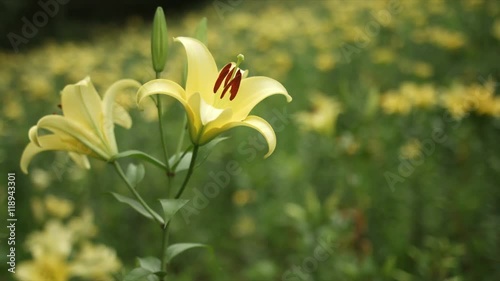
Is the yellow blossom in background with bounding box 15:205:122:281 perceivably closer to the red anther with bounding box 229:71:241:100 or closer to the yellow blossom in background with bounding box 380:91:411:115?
the red anther with bounding box 229:71:241:100

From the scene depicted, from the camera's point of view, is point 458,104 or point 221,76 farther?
point 458,104

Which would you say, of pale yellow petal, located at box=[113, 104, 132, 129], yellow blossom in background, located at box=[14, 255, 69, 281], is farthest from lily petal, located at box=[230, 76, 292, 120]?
yellow blossom in background, located at box=[14, 255, 69, 281]

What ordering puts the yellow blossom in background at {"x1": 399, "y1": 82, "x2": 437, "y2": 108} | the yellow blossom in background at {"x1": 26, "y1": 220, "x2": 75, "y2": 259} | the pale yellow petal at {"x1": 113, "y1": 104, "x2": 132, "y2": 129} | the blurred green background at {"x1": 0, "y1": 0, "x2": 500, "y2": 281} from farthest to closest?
the yellow blossom in background at {"x1": 399, "y1": 82, "x2": 437, "y2": 108}
the blurred green background at {"x1": 0, "y1": 0, "x2": 500, "y2": 281}
the yellow blossom in background at {"x1": 26, "y1": 220, "x2": 75, "y2": 259}
the pale yellow petal at {"x1": 113, "y1": 104, "x2": 132, "y2": 129}

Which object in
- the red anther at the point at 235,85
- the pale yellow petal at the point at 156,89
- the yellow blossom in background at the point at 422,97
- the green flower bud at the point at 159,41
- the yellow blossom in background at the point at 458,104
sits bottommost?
the pale yellow petal at the point at 156,89

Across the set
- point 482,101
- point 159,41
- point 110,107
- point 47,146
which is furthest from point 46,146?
point 482,101

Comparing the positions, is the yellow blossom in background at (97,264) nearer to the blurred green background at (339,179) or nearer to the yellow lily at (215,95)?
the blurred green background at (339,179)

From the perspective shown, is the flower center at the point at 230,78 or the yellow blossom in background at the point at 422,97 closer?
the flower center at the point at 230,78

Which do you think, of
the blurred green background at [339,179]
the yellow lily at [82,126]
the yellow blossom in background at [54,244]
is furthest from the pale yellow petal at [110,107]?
the yellow blossom in background at [54,244]

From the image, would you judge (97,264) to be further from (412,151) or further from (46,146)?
(412,151)
